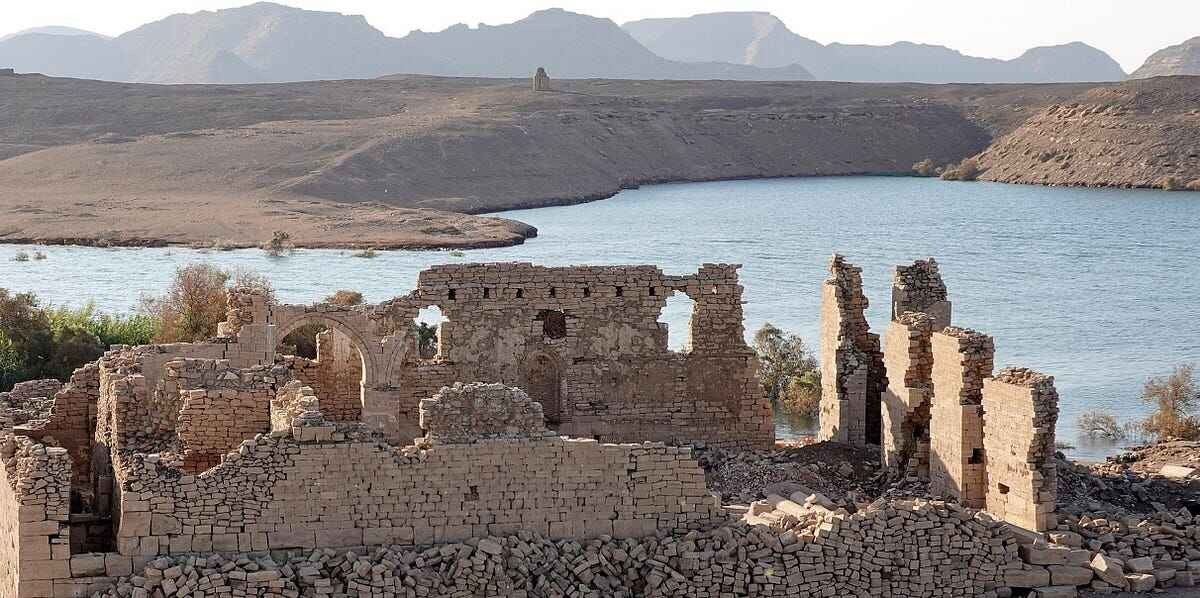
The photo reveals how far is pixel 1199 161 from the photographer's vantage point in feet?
328

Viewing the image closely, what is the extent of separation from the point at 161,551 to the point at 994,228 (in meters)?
71.4

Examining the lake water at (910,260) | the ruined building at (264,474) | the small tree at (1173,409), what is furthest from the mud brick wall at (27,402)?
the small tree at (1173,409)

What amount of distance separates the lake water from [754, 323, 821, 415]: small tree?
617 mm

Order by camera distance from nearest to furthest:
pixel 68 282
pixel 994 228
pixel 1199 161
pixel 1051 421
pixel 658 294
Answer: pixel 1051 421 → pixel 658 294 → pixel 68 282 → pixel 994 228 → pixel 1199 161

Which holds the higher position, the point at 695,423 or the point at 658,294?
the point at 658,294

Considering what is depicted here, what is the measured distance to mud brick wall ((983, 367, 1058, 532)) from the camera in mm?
16188

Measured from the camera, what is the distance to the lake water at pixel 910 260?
45625 millimetres

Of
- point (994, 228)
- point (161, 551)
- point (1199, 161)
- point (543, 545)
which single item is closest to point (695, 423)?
point (543, 545)

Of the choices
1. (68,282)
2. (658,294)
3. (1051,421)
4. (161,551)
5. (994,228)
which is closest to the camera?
(161,551)

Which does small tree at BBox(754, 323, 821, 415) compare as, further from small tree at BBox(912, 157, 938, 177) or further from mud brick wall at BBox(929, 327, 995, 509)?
small tree at BBox(912, 157, 938, 177)

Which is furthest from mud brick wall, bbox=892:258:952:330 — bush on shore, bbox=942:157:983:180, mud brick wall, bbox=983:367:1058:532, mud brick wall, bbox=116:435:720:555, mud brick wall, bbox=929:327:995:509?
bush on shore, bbox=942:157:983:180

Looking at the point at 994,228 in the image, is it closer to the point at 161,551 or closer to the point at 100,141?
the point at 100,141

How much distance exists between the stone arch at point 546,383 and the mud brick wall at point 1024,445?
5.11 m

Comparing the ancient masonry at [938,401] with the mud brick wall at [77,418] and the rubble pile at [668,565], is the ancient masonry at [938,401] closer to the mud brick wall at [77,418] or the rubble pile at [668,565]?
the rubble pile at [668,565]
